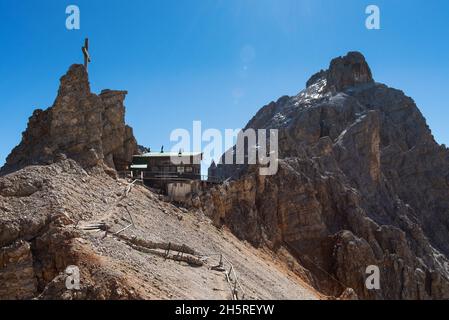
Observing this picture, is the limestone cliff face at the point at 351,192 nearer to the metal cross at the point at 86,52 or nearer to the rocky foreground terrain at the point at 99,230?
the rocky foreground terrain at the point at 99,230

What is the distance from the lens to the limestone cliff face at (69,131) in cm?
4238

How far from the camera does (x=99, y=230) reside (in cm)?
3073

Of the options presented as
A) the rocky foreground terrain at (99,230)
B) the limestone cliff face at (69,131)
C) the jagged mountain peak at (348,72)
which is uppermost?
the jagged mountain peak at (348,72)

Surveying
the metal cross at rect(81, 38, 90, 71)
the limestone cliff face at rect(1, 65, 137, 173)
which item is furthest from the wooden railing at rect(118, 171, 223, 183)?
the metal cross at rect(81, 38, 90, 71)

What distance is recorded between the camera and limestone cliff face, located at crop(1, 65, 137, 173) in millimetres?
42375

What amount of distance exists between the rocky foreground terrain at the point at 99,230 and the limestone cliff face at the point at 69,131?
0.10 meters

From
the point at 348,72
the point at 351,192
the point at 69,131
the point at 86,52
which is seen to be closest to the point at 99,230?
the point at 69,131

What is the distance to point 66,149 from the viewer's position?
1694 inches

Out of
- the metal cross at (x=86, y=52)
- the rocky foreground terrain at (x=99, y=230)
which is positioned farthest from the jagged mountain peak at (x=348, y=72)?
the metal cross at (x=86, y=52)

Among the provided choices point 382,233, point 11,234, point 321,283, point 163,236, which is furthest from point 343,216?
point 11,234

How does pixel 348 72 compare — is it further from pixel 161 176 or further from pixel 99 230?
pixel 99 230

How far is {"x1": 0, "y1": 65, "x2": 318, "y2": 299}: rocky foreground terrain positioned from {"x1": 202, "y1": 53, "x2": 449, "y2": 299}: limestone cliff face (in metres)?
5.41

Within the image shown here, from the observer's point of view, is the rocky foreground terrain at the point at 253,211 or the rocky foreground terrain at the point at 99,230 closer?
the rocky foreground terrain at the point at 99,230

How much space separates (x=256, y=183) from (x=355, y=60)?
6101cm
